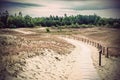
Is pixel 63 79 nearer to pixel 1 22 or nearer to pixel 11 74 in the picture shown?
pixel 11 74

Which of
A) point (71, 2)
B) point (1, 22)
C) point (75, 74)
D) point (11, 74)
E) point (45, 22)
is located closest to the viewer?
point (11, 74)

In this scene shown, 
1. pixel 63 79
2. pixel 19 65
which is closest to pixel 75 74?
pixel 63 79

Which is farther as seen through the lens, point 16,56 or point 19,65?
point 16,56

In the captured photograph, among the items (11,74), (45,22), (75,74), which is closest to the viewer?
(11,74)

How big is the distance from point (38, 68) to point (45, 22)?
3575 cm

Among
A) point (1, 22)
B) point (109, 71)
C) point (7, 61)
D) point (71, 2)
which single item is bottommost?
point (109, 71)

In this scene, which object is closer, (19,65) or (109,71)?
(19,65)

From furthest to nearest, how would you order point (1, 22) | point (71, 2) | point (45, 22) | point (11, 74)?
1. point (45, 22)
2. point (1, 22)
3. point (71, 2)
4. point (11, 74)

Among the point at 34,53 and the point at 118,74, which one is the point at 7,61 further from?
the point at 118,74

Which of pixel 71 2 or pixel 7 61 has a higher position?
pixel 71 2

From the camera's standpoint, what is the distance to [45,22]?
4728 centimetres

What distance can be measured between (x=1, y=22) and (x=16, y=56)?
19.5 ft

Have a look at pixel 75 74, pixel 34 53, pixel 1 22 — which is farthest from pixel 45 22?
pixel 75 74

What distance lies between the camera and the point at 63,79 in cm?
1093
